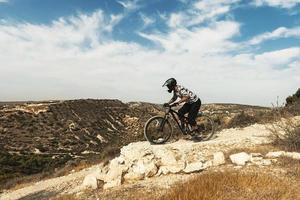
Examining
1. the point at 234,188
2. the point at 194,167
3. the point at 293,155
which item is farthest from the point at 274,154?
the point at 234,188

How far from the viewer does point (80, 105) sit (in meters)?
64.4

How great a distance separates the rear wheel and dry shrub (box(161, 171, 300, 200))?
641 cm

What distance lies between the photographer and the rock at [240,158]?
419 inches

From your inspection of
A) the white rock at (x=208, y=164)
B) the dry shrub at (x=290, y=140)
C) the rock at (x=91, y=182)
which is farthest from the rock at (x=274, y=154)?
the rock at (x=91, y=182)

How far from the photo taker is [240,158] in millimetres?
10750

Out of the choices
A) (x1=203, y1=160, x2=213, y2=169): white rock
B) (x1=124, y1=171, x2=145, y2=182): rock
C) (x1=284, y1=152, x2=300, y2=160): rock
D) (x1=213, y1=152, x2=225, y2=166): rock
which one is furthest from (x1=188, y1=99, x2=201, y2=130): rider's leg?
(x1=124, y1=171, x2=145, y2=182): rock

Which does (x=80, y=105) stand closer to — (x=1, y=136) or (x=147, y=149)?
(x=1, y=136)

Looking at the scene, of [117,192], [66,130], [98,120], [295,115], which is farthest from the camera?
[98,120]

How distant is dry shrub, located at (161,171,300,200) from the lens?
23.9ft

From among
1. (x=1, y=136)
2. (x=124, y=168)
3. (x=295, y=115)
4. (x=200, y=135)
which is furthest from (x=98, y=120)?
(x=124, y=168)

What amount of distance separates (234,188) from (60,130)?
46.8 m

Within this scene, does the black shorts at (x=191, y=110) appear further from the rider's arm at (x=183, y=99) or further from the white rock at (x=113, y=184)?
the white rock at (x=113, y=184)

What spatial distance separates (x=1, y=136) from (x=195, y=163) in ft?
138

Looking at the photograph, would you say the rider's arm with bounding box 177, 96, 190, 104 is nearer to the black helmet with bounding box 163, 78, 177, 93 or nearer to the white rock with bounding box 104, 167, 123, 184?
the black helmet with bounding box 163, 78, 177, 93
